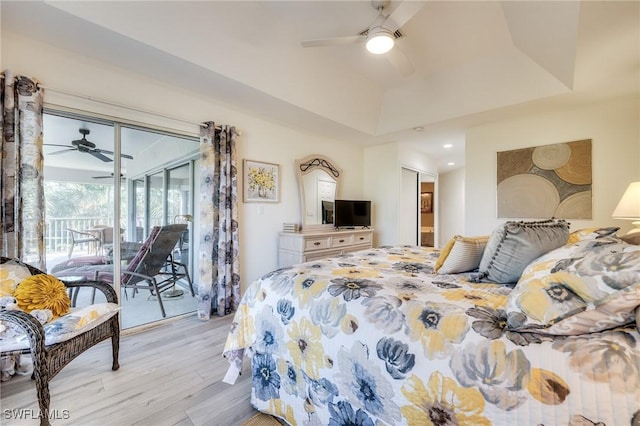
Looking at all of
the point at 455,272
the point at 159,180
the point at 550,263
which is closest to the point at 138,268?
the point at 159,180

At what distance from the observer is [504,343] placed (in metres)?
0.84

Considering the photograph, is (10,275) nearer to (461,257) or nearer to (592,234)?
(461,257)

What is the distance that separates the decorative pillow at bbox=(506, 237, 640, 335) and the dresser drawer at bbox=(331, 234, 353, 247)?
2.84 metres

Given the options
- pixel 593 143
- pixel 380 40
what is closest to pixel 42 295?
pixel 380 40

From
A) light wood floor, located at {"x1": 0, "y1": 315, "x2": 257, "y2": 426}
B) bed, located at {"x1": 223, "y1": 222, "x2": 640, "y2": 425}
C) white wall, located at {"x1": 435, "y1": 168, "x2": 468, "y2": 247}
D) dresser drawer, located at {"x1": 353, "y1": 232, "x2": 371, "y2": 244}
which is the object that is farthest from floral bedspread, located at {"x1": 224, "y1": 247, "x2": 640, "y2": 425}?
white wall, located at {"x1": 435, "y1": 168, "x2": 468, "y2": 247}

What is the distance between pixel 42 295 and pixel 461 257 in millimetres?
2504

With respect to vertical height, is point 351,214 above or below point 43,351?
above

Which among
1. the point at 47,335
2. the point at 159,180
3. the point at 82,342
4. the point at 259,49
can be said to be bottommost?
the point at 82,342

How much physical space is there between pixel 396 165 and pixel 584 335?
3975mm

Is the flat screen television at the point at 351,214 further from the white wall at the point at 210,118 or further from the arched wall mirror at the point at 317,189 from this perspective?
the white wall at the point at 210,118

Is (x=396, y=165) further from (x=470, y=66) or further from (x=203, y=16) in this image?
(x=203, y=16)

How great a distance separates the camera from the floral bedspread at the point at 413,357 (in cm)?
75

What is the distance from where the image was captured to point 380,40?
1.99m

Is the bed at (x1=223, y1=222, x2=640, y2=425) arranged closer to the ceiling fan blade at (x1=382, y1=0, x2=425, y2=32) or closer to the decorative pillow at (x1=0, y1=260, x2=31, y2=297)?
the decorative pillow at (x1=0, y1=260, x2=31, y2=297)
